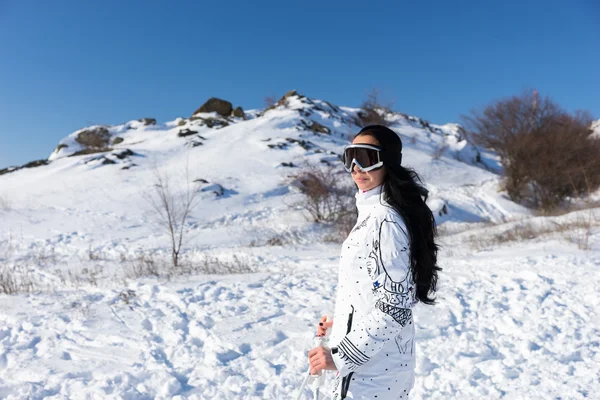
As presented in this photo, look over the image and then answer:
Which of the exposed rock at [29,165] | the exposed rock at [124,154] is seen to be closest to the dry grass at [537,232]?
the exposed rock at [124,154]

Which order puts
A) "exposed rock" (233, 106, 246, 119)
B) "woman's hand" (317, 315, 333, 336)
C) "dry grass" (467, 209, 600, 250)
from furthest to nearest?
"exposed rock" (233, 106, 246, 119) < "dry grass" (467, 209, 600, 250) < "woman's hand" (317, 315, 333, 336)

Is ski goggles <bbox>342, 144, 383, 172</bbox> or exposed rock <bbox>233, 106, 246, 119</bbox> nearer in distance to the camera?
ski goggles <bbox>342, 144, 383, 172</bbox>

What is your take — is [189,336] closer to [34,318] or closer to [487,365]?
[34,318]

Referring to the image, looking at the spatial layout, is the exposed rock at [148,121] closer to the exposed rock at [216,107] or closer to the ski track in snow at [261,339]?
the exposed rock at [216,107]

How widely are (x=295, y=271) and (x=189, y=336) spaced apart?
333cm

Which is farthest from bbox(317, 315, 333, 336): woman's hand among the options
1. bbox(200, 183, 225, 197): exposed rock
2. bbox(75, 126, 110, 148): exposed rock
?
bbox(75, 126, 110, 148): exposed rock

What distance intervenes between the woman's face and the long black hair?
18mm

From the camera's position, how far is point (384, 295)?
1.42m

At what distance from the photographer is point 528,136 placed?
69.5ft

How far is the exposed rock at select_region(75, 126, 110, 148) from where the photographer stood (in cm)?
4034

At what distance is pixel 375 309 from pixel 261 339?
10.6 ft

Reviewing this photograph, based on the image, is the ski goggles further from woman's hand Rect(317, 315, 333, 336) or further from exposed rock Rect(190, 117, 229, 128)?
exposed rock Rect(190, 117, 229, 128)

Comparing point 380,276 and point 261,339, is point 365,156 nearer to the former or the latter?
point 380,276

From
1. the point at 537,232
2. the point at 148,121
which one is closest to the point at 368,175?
the point at 537,232
